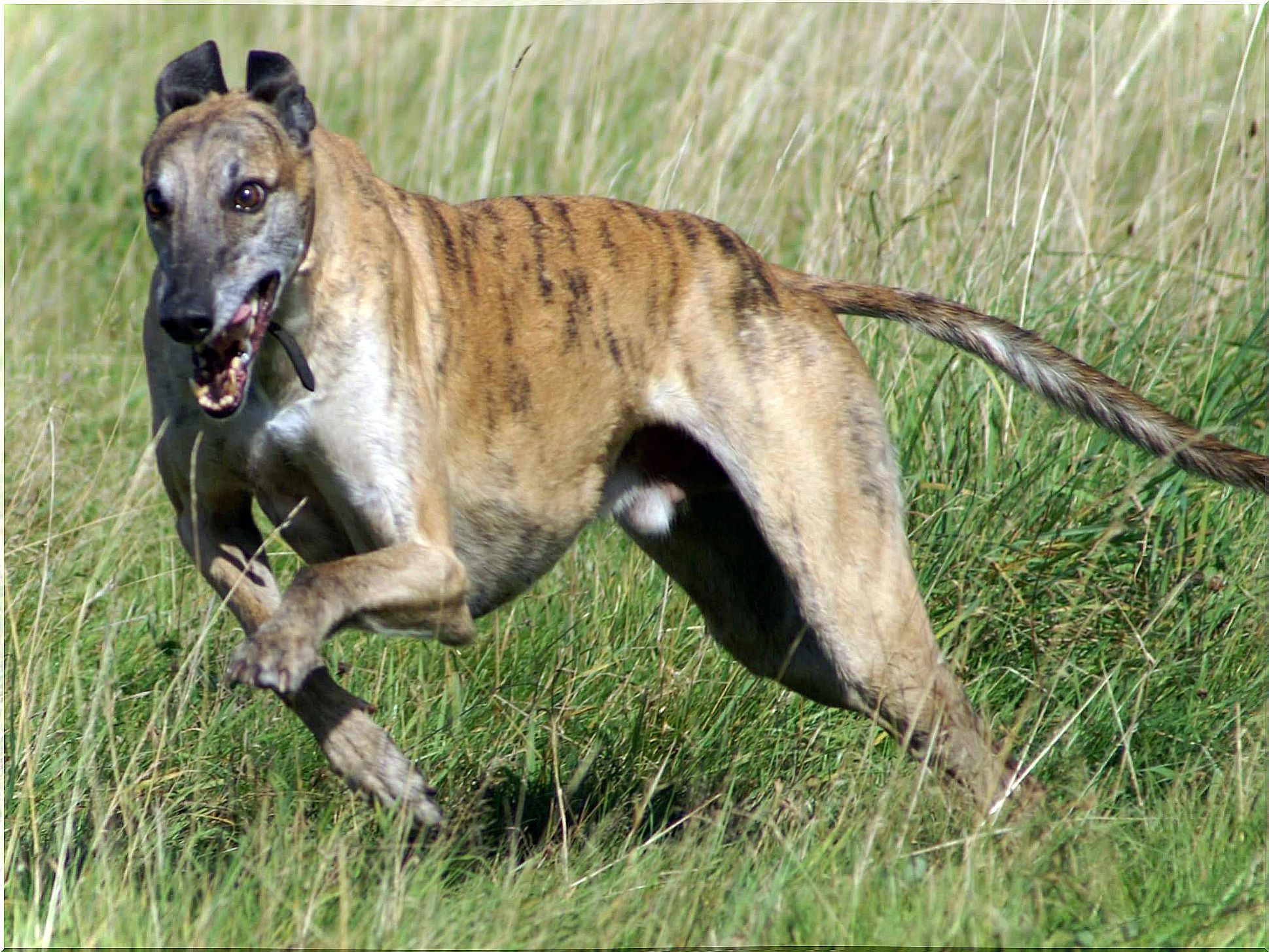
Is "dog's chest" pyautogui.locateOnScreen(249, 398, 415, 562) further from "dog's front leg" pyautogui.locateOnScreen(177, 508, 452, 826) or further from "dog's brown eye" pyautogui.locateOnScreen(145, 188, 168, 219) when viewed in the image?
"dog's brown eye" pyautogui.locateOnScreen(145, 188, 168, 219)

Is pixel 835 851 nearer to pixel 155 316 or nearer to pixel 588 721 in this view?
pixel 588 721

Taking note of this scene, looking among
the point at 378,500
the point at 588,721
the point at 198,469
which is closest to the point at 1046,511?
the point at 588,721

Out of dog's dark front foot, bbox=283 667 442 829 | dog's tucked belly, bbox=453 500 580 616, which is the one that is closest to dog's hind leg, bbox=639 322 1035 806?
dog's tucked belly, bbox=453 500 580 616

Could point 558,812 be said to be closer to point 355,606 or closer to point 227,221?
point 355,606

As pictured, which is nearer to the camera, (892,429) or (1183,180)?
(892,429)

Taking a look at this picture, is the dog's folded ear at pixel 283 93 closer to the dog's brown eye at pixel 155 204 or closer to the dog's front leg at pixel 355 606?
the dog's brown eye at pixel 155 204

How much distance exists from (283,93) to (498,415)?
942 millimetres

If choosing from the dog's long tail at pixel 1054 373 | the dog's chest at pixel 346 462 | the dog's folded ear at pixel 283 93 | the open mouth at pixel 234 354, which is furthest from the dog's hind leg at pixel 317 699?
the dog's long tail at pixel 1054 373

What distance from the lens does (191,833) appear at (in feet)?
12.9

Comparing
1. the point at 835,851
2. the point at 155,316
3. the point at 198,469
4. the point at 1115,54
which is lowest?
the point at 835,851

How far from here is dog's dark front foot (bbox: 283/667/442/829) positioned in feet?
12.3

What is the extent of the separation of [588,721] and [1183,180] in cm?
356

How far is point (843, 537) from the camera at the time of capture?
4.13 meters

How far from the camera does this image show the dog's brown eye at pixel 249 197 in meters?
3.42
